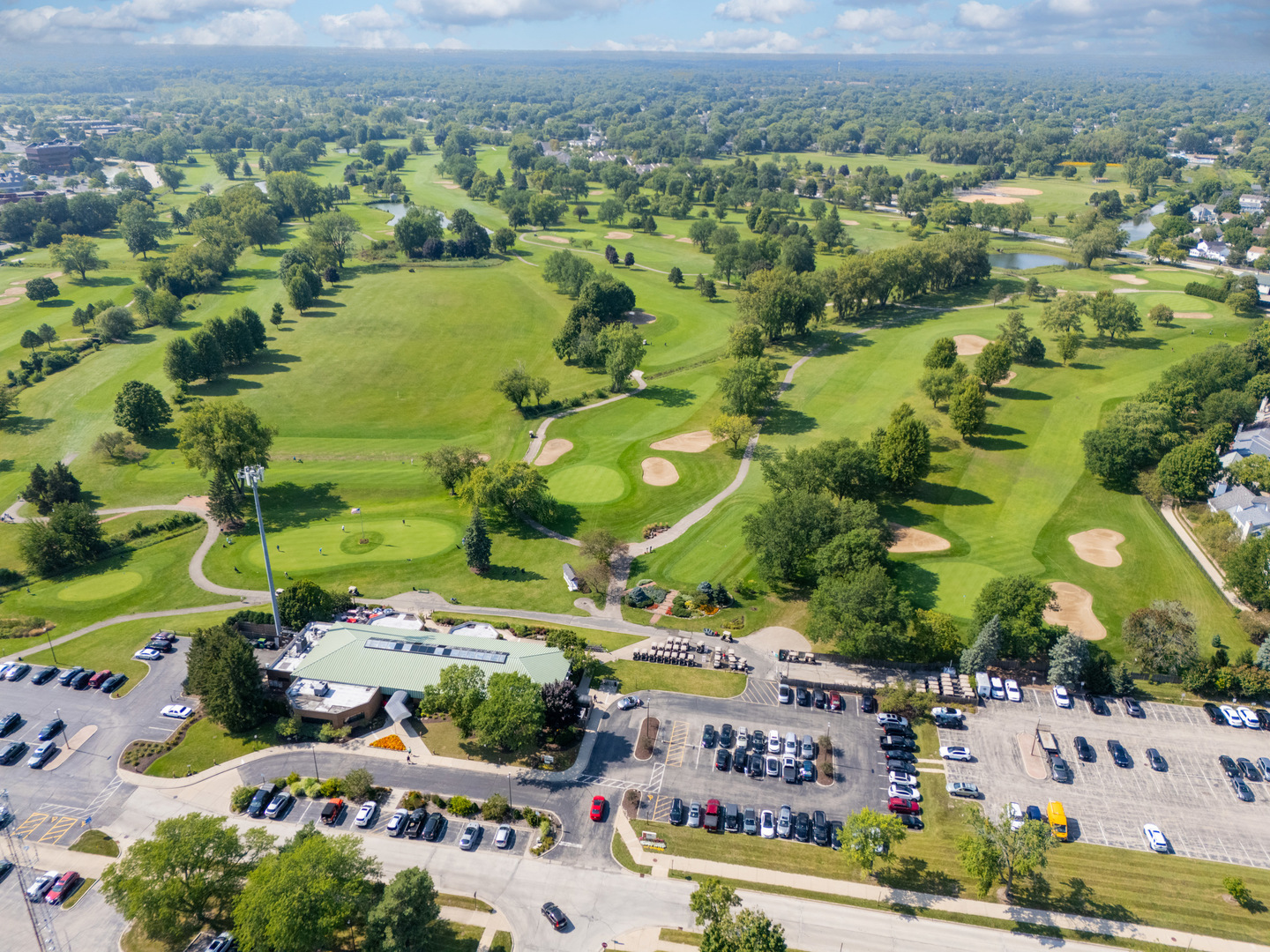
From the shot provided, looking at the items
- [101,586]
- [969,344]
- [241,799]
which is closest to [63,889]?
[241,799]

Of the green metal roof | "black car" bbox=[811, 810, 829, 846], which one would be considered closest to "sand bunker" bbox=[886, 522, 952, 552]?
"black car" bbox=[811, 810, 829, 846]

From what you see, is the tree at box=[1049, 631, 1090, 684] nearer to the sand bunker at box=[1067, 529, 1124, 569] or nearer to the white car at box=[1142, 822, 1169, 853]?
the white car at box=[1142, 822, 1169, 853]

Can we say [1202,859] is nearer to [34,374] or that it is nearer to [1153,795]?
[1153,795]

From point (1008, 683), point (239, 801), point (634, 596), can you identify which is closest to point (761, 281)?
point (634, 596)

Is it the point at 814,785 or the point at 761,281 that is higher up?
the point at 761,281

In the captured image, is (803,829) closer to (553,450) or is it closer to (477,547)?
(477,547)

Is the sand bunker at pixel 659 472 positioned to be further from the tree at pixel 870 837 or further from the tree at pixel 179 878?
the tree at pixel 179 878
